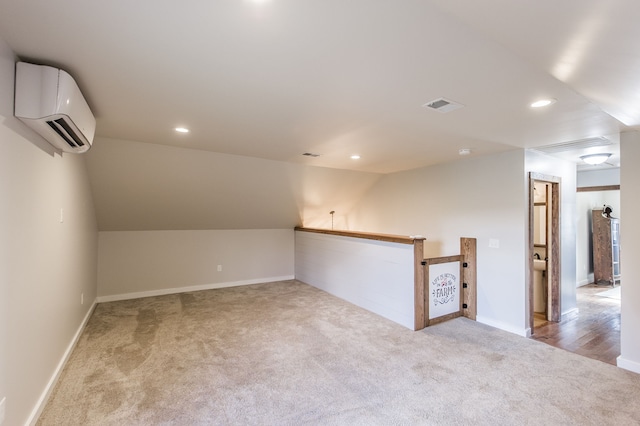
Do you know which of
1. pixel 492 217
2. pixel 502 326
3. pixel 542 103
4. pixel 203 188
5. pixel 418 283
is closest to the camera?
pixel 542 103

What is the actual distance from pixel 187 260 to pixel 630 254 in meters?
6.03

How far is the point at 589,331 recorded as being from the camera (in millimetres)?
3836

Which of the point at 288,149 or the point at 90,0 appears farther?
the point at 288,149

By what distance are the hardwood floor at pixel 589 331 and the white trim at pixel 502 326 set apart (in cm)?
14

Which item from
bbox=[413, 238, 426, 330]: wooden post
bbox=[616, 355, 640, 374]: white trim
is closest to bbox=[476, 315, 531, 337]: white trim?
bbox=[616, 355, 640, 374]: white trim

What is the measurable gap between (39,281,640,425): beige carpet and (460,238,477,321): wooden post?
25 centimetres

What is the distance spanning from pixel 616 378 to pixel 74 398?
4507mm

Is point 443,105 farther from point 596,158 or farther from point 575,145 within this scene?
point 596,158

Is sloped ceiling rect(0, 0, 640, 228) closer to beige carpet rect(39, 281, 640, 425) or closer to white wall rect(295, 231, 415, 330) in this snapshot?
white wall rect(295, 231, 415, 330)

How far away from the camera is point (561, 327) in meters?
4.01

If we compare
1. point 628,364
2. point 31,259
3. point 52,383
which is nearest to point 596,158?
point 628,364

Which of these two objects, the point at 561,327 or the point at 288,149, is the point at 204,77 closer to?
the point at 288,149

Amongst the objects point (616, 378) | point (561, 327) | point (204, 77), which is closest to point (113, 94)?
point (204, 77)

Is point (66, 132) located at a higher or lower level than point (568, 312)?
higher
